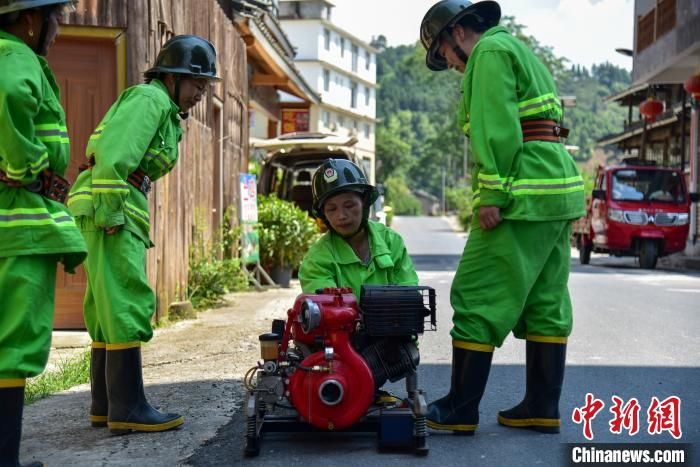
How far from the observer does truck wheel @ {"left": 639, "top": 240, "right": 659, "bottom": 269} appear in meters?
22.2

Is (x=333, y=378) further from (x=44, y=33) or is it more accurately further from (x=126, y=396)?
(x=44, y=33)

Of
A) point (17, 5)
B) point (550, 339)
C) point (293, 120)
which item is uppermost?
point (293, 120)

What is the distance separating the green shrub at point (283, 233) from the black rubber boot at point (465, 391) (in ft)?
32.0

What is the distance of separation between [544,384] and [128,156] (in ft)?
8.11

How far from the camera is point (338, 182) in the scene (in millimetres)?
5504

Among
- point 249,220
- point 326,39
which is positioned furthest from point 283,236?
point 326,39

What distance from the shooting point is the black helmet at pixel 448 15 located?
216 inches

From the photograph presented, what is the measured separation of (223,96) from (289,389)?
9.90m

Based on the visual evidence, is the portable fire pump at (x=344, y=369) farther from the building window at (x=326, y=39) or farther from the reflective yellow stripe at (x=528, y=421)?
the building window at (x=326, y=39)

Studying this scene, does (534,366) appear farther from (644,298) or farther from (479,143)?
(644,298)

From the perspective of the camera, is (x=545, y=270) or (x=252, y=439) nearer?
(x=252, y=439)

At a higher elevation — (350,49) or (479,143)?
(350,49)

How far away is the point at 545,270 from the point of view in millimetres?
5418

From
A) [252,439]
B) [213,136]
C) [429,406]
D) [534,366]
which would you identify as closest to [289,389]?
[252,439]
